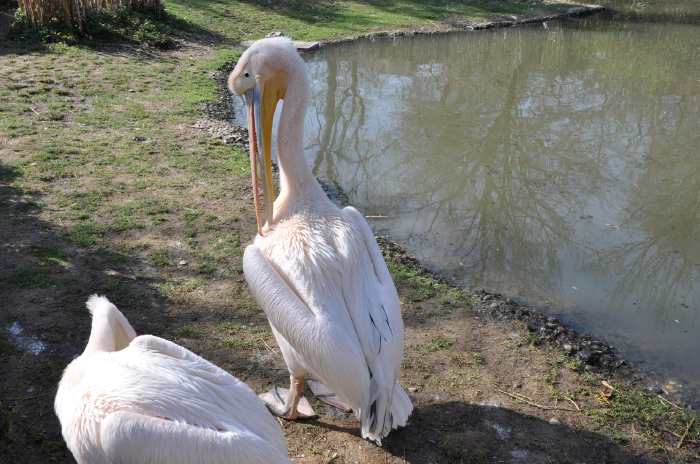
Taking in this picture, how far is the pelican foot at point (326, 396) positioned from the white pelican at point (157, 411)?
1.01 metres

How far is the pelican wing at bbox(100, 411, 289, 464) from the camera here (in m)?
1.93

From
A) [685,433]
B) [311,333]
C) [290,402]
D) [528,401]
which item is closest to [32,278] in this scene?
[290,402]

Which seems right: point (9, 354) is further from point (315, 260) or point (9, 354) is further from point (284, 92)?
point (284, 92)

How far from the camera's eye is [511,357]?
3.59 m

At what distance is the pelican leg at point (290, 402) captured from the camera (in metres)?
3.06

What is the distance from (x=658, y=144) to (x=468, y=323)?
4.54m

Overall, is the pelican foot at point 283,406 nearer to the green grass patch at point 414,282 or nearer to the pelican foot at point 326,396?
the pelican foot at point 326,396

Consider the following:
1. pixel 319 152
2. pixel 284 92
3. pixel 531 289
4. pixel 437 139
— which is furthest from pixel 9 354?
pixel 437 139

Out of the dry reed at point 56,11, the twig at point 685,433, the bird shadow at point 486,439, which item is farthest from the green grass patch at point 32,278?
the dry reed at point 56,11

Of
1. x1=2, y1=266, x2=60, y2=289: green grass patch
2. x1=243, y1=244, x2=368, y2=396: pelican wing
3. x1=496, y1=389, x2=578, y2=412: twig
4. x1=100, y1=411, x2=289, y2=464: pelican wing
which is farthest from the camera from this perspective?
x1=2, y1=266, x2=60, y2=289: green grass patch

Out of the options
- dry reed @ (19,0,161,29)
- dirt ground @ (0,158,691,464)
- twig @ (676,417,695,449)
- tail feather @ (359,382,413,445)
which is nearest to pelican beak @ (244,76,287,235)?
dirt ground @ (0,158,691,464)

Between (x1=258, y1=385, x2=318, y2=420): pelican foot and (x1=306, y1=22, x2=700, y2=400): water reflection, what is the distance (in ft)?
5.97

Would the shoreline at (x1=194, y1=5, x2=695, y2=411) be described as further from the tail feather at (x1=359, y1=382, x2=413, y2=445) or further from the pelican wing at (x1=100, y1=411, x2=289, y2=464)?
the pelican wing at (x1=100, y1=411, x2=289, y2=464)

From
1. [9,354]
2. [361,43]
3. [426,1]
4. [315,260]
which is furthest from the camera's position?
[426,1]
